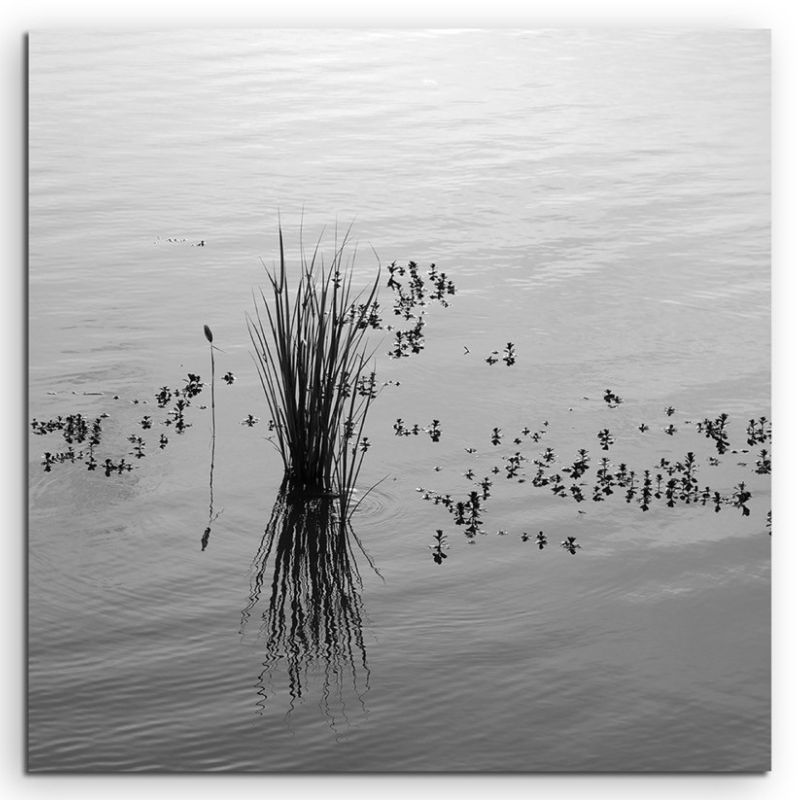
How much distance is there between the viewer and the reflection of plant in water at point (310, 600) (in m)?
2.87

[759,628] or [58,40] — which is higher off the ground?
[58,40]

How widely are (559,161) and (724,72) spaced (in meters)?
0.46

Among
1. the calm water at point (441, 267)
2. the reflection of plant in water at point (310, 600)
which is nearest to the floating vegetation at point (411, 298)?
the calm water at point (441, 267)

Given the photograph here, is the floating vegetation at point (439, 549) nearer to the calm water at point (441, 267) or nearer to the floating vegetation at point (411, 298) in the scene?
the calm water at point (441, 267)

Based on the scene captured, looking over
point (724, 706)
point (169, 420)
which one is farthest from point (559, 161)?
point (724, 706)

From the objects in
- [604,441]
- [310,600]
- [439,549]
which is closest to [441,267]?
[604,441]

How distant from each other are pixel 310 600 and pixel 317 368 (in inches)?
22.8

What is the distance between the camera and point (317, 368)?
9.92 feet

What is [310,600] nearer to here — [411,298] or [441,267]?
[411,298]

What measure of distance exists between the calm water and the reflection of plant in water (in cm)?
4

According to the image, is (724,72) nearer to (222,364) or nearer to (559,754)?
(222,364)

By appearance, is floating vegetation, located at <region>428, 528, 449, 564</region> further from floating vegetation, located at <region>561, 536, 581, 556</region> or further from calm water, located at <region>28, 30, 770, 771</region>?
floating vegetation, located at <region>561, 536, 581, 556</region>

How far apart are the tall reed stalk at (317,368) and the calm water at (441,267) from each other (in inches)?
1.8

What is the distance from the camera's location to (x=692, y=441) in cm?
302
